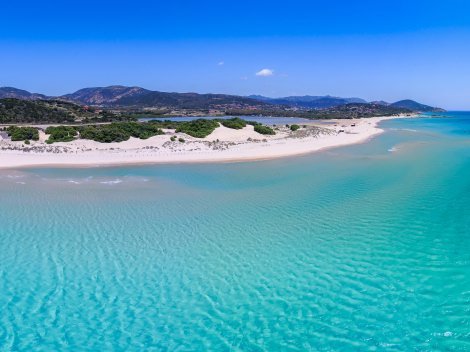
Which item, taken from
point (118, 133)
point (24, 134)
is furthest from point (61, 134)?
point (118, 133)

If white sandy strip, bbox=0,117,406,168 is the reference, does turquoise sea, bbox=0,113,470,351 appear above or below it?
below

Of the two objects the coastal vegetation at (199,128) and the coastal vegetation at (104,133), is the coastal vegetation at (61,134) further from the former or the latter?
the coastal vegetation at (199,128)

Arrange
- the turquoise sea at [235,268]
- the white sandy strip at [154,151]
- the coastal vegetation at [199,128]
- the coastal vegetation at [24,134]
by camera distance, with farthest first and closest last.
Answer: the coastal vegetation at [199,128] < the coastal vegetation at [24,134] < the white sandy strip at [154,151] < the turquoise sea at [235,268]

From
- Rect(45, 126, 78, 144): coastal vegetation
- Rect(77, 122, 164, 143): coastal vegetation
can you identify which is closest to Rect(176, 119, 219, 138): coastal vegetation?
Rect(77, 122, 164, 143): coastal vegetation

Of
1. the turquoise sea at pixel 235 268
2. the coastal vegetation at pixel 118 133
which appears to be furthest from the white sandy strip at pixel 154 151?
the turquoise sea at pixel 235 268

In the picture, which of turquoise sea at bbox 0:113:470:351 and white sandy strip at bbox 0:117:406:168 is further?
white sandy strip at bbox 0:117:406:168

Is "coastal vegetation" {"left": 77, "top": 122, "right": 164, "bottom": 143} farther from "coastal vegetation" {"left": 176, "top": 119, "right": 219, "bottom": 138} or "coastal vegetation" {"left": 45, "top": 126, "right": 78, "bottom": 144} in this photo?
"coastal vegetation" {"left": 176, "top": 119, "right": 219, "bottom": 138}
